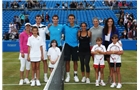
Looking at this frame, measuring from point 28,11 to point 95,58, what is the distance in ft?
88.4

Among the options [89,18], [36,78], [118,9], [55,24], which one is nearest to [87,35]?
[55,24]

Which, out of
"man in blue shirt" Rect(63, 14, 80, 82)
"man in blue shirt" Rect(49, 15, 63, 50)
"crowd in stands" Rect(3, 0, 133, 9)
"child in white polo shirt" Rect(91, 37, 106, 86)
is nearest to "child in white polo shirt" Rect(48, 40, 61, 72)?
"man in blue shirt" Rect(49, 15, 63, 50)

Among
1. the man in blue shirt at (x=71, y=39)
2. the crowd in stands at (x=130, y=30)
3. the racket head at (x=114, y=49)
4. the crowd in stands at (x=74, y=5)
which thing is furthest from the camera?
the crowd in stands at (x=74, y=5)

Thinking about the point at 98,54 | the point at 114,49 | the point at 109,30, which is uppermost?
the point at 109,30

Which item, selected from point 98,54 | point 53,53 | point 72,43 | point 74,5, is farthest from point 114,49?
point 74,5

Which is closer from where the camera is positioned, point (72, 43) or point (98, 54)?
point (98, 54)

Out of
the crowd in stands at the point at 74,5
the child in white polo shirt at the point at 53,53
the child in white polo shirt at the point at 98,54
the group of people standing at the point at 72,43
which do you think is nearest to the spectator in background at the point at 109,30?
the group of people standing at the point at 72,43

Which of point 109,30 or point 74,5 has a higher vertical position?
point 74,5

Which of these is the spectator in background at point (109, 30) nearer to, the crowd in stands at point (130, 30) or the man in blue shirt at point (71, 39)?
the man in blue shirt at point (71, 39)

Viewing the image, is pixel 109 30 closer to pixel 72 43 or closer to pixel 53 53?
pixel 72 43

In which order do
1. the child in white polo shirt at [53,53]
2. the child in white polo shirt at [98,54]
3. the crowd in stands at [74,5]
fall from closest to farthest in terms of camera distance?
1. the child in white polo shirt at [98,54]
2. the child in white polo shirt at [53,53]
3. the crowd in stands at [74,5]

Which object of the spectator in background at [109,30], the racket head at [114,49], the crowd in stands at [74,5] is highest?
the crowd in stands at [74,5]

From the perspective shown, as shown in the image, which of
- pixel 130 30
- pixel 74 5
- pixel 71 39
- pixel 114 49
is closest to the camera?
pixel 114 49

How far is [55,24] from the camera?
29.3 feet
